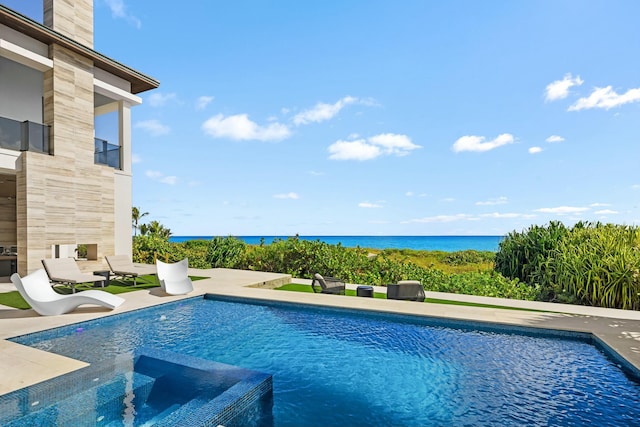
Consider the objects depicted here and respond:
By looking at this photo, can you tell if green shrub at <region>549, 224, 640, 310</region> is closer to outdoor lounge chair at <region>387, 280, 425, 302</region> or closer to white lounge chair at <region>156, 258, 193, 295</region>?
outdoor lounge chair at <region>387, 280, 425, 302</region>

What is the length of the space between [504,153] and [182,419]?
32.4 meters

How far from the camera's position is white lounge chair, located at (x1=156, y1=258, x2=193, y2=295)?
364 inches

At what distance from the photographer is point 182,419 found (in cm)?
344

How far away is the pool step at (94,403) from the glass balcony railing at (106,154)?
1148 centimetres

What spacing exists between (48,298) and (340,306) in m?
5.92

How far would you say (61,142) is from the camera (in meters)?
12.1

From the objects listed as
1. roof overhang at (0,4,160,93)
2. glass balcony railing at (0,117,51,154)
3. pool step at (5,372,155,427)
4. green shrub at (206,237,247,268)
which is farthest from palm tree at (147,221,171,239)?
pool step at (5,372,155,427)

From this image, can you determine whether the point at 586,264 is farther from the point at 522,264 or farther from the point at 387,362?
the point at 387,362

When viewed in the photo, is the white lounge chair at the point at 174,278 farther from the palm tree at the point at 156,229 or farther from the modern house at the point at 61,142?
the palm tree at the point at 156,229

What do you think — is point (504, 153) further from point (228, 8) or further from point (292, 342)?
point (292, 342)

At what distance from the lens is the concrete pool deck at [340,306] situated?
15.3ft

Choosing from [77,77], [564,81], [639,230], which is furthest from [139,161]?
[564,81]

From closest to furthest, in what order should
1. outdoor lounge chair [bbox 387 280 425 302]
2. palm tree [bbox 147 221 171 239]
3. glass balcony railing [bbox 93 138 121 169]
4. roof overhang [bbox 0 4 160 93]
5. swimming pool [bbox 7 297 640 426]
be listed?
swimming pool [bbox 7 297 640 426] → outdoor lounge chair [bbox 387 280 425 302] → roof overhang [bbox 0 4 160 93] → glass balcony railing [bbox 93 138 121 169] → palm tree [bbox 147 221 171 239]

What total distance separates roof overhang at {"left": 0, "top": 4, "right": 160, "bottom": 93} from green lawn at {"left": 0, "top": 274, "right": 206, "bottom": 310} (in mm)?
7864
